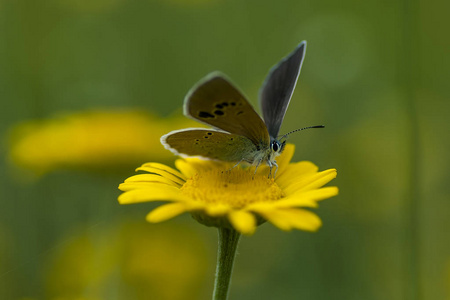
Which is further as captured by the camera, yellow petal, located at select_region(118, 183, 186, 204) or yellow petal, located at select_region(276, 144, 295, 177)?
yellow petal, located at select_region(276, 144, 295, 177)

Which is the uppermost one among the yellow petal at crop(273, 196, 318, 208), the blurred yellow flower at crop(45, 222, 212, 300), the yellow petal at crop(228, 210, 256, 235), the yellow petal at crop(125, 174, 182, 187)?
the yellow petal at crop(125, 174, 182, 187)

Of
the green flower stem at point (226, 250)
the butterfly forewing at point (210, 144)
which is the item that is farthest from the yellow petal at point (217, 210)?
the butterfly forewing at point (210, 144)

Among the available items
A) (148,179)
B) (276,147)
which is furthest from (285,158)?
(148,179)

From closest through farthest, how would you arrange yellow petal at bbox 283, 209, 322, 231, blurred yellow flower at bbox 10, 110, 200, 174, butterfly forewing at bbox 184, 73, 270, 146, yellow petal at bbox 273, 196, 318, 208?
yellow petal at bbox 283, 209, 322, 231 → yellow petal at bbox 273, 196, 318, 208 → butterfly forewing at bbox 184, 73, 270, 146 → blurred yellow flower at bbox 10, 110, 200, 174

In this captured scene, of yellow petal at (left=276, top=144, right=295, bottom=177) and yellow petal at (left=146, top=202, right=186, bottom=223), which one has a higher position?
yellow petal at (left=276, top=144, right=295, bottom=177)

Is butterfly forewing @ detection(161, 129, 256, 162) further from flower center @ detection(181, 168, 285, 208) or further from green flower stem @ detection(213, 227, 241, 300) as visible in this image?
green flower stem @ detection(213, 227, 241, 300)

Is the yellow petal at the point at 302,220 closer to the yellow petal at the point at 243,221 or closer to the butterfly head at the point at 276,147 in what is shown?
the yellow petal at the point at 243,221

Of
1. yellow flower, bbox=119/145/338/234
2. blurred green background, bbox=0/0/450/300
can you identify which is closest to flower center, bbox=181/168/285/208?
yellow flower, bbox=119/145/338/234

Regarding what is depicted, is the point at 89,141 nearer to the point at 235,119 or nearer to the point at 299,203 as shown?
the point at 235,119

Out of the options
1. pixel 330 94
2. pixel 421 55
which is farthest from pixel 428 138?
pixel 330 94
